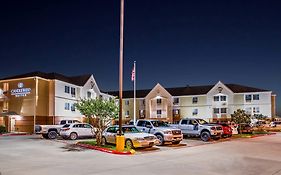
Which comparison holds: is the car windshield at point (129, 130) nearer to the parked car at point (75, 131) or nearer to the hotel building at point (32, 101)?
the parked car at point (75, 131)

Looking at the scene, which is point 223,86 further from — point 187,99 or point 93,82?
point 93,82

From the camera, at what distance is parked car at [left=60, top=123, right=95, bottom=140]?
27.5 metres

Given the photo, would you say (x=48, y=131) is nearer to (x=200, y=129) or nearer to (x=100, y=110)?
(x=100, y=110)

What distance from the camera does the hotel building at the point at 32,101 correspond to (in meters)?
40.0

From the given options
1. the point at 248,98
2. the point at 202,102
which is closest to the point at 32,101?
the point at 202,102

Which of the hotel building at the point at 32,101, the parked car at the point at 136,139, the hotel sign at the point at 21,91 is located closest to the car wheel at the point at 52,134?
the parked car at the point at 136,139

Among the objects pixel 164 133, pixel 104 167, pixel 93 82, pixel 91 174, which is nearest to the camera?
pixel 91 174

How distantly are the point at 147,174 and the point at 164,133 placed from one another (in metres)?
11.9

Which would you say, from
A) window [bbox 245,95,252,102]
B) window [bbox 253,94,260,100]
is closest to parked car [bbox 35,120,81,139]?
window [bbox 245,95,252,102]

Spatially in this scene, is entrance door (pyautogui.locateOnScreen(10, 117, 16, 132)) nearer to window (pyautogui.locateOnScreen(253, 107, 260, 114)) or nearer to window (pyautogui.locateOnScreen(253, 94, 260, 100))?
window (pyautogui.locateOnScreen(253, 107, 260, 114))

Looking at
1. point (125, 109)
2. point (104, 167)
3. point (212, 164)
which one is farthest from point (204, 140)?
point (125, 109)

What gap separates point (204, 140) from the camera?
1074 inches

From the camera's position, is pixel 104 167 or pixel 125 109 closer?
pixel 104 167

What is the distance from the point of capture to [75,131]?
28047 mm
